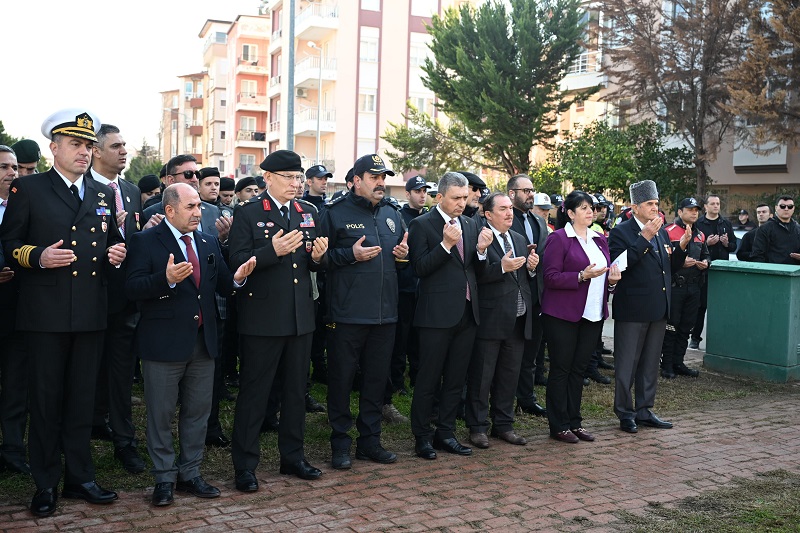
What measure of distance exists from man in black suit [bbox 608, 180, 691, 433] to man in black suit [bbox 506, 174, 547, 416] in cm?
84

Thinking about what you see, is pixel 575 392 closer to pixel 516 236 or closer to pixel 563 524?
pixel 516 236

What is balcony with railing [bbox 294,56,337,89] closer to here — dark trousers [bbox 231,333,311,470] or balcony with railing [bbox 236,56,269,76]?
balcony with railing [bbox 236,56,269,76]

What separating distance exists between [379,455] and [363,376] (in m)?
0.66

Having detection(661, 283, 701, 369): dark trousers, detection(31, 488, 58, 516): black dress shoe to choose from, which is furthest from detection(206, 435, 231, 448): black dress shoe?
detection(661, 283, 701, 369): dark trousers

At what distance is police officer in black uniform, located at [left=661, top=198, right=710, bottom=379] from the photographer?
1105 centimetres

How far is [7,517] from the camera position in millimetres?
5434

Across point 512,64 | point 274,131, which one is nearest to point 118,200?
point 512,64

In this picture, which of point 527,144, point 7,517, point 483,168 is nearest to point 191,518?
point 7,517

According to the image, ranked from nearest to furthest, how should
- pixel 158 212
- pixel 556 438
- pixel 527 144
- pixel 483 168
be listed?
pixel 158 212 < pixel 556 438 < pixel 527 144 < pixel 483 168

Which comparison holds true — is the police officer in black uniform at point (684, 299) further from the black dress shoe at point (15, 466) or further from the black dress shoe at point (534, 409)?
the black dress shoe at point (15, 466)

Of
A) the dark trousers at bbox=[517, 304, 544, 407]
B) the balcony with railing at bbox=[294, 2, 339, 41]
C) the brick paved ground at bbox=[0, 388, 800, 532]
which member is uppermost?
the balcony with railing at bbox=[294, 2, 339, 41]

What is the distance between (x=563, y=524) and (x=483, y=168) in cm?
3423

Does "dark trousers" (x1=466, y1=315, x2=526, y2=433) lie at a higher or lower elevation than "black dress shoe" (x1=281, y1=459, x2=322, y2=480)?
higher

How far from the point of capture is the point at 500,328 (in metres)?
7.55
